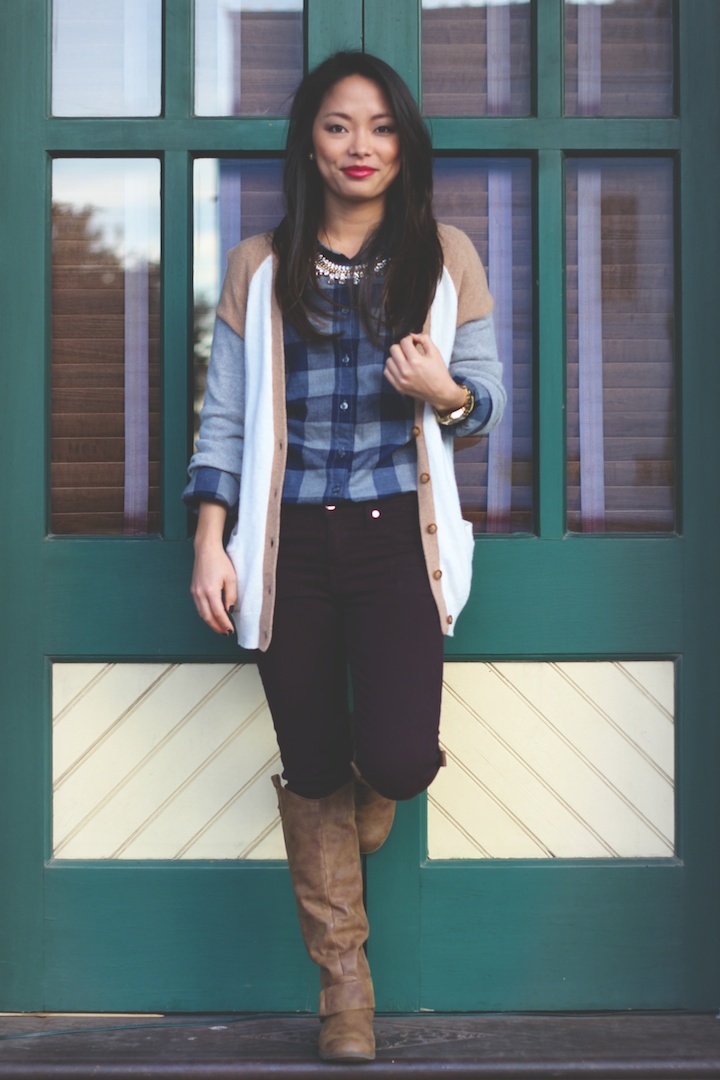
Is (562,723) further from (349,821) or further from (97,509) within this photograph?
(97,509)

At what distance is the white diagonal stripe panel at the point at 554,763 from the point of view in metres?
2.48

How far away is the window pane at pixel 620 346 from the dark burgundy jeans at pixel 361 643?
0.55 meters

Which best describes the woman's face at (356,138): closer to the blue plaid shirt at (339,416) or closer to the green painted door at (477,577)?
the blue plaid shirt at (339,416)

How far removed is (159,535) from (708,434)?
1.15 metres

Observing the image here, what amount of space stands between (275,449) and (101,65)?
992mm

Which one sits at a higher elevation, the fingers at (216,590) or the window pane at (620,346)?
the window pane at (620,346)

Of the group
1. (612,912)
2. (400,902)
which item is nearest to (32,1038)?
(400,902)

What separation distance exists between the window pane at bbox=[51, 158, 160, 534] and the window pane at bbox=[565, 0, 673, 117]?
90 cm

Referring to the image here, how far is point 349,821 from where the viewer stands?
221 cm

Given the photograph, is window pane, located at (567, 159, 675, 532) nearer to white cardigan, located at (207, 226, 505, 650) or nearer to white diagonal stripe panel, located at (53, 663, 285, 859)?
white cardigan, located at (207, 226, 505, 650)

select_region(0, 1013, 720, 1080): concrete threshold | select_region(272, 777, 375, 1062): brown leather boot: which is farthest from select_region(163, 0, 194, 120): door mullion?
select_region(0, 1013, 720, 1080): concrete threshold

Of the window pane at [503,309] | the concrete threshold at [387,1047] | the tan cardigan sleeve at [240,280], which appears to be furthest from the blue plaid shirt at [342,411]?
the concrete threshold at [387,1047]

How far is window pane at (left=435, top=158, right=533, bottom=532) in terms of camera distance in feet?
8.19

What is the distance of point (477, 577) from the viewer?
Result: 246 centimetres
